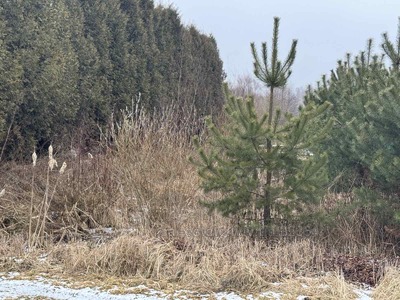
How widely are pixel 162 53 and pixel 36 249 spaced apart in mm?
7457

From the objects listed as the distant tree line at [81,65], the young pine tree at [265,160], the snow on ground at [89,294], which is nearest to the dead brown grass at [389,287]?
the snow on ground at [89,294]

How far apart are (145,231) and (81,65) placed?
4.56 meters

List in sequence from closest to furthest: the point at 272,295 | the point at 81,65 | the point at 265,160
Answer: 1. the point at 272,295
2. the point at 265,160
3. the point at 81,65

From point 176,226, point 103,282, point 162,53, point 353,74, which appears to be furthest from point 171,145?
point 162,53

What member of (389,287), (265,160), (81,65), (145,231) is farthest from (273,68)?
(81,65)

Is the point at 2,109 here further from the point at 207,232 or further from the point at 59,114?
the point at 207,232

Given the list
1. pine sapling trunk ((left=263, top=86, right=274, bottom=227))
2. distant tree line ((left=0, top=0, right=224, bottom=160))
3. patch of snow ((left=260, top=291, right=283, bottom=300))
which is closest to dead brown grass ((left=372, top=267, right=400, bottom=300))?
patch of snow ((left=260, top=291, right=283, bottom=300))

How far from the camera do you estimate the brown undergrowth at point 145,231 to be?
4.02 meters

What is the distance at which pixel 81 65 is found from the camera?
334 inches

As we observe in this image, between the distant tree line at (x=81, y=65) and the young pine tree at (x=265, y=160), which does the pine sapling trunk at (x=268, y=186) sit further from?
the distant tree line at (x=81, y=65)

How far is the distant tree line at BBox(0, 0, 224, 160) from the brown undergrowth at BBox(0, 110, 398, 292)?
0.98 metres

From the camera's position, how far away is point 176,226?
5137mm

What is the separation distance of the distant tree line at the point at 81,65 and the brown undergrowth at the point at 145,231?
0.98 m

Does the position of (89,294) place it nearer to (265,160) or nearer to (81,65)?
(265,160)
